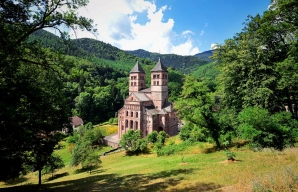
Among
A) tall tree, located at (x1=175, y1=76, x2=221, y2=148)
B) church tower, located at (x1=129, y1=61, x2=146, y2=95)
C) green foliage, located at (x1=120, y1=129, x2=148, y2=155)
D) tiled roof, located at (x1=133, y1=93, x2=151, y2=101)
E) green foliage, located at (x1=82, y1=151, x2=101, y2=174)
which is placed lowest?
green foliage, located at (x1=82, y1=151, x2=101, y2=174)

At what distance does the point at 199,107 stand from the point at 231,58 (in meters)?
9.98

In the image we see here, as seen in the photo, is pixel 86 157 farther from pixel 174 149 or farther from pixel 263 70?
pixel 263 70

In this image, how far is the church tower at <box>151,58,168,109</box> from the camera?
47.9 m

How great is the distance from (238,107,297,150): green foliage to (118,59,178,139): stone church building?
2868cm

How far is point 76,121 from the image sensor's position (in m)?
68.6

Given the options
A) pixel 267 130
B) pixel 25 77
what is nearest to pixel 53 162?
pixel 25 77

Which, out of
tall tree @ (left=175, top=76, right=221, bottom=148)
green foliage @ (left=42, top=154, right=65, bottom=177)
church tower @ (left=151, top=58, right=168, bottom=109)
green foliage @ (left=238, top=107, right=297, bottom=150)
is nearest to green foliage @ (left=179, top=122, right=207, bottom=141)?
tall tree @ (left=175, top=76, right=221, bottom=148)

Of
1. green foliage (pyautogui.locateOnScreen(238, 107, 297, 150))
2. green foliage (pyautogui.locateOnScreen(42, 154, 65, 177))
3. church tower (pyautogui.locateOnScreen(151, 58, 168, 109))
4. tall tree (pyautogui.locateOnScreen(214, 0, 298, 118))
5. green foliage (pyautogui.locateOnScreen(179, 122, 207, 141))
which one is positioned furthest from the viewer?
church tower (pyautogui.locateOnScreen(151, 58, 168, 109))

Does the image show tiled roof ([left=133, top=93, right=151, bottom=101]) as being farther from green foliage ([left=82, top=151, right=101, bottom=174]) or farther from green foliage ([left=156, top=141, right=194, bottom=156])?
green foliage ([left=82, top=151, right=101, bottom=174])

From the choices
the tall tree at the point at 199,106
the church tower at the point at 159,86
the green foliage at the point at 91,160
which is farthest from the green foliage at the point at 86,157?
the church tower at the point at 159,86

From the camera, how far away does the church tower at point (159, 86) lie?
157 ft

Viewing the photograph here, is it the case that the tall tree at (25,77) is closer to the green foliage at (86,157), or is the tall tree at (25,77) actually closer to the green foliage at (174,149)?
the green foliage at (86,157)

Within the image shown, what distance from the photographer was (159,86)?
48.3 meters

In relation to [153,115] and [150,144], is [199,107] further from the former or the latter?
[153,115]
